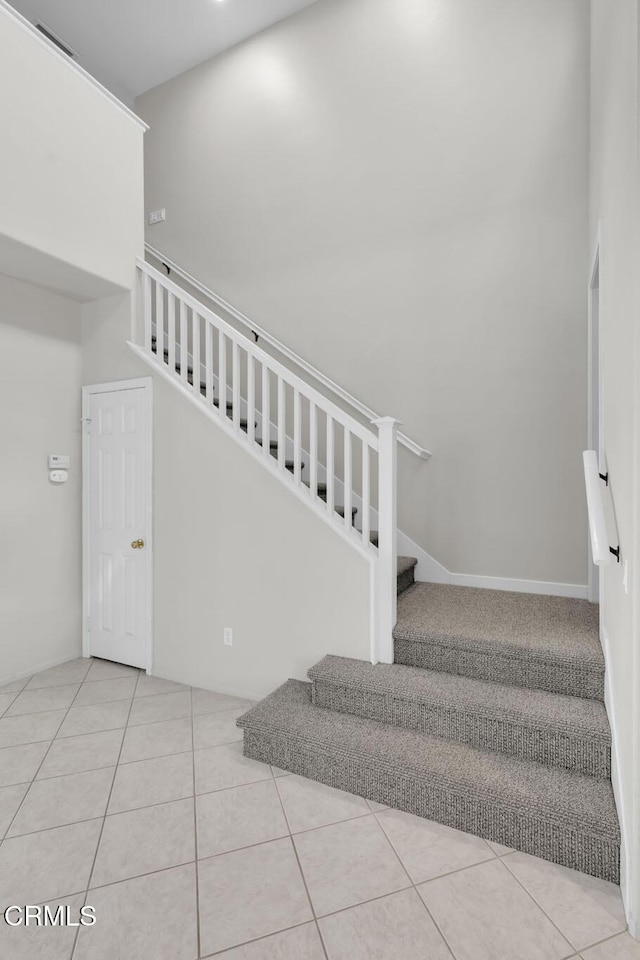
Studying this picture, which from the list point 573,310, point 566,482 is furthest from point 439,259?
point 566,482

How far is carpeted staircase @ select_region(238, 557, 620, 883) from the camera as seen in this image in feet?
5.99

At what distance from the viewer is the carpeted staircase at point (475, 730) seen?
1.83 meters

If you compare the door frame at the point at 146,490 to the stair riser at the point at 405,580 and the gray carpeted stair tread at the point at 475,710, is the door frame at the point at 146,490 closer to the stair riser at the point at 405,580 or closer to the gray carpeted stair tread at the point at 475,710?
the gray carpeted stair tread at the point at 475,710

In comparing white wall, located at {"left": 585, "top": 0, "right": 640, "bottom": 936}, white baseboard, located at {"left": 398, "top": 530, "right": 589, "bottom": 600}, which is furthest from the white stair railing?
white wall, located at {"left": 585, "top": 0, "right": 640, "bottom": 936}

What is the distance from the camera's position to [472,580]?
12.2 feet

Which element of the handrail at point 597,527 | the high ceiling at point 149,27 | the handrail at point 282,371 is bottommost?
the handrail at point 597,527

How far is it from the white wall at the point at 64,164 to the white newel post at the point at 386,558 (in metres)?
2.21

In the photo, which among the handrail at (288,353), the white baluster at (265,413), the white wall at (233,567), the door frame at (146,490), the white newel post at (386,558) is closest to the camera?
the white newel post at (386,558)

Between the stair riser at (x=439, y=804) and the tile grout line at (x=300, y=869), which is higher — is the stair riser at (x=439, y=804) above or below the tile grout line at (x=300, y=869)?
above

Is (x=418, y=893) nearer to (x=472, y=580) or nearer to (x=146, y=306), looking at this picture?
(x=472, y=580)

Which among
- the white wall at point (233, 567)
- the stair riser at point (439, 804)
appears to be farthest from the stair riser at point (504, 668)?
the stair riser at point (439, 804)

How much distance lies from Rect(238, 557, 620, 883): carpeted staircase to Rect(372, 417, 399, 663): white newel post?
0.08 metres

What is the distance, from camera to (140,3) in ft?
14.1

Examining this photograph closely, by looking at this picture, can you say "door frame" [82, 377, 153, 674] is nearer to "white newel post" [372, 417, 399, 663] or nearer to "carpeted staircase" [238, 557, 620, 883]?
"carpeted staircase" [238, 557, 620, 883]
